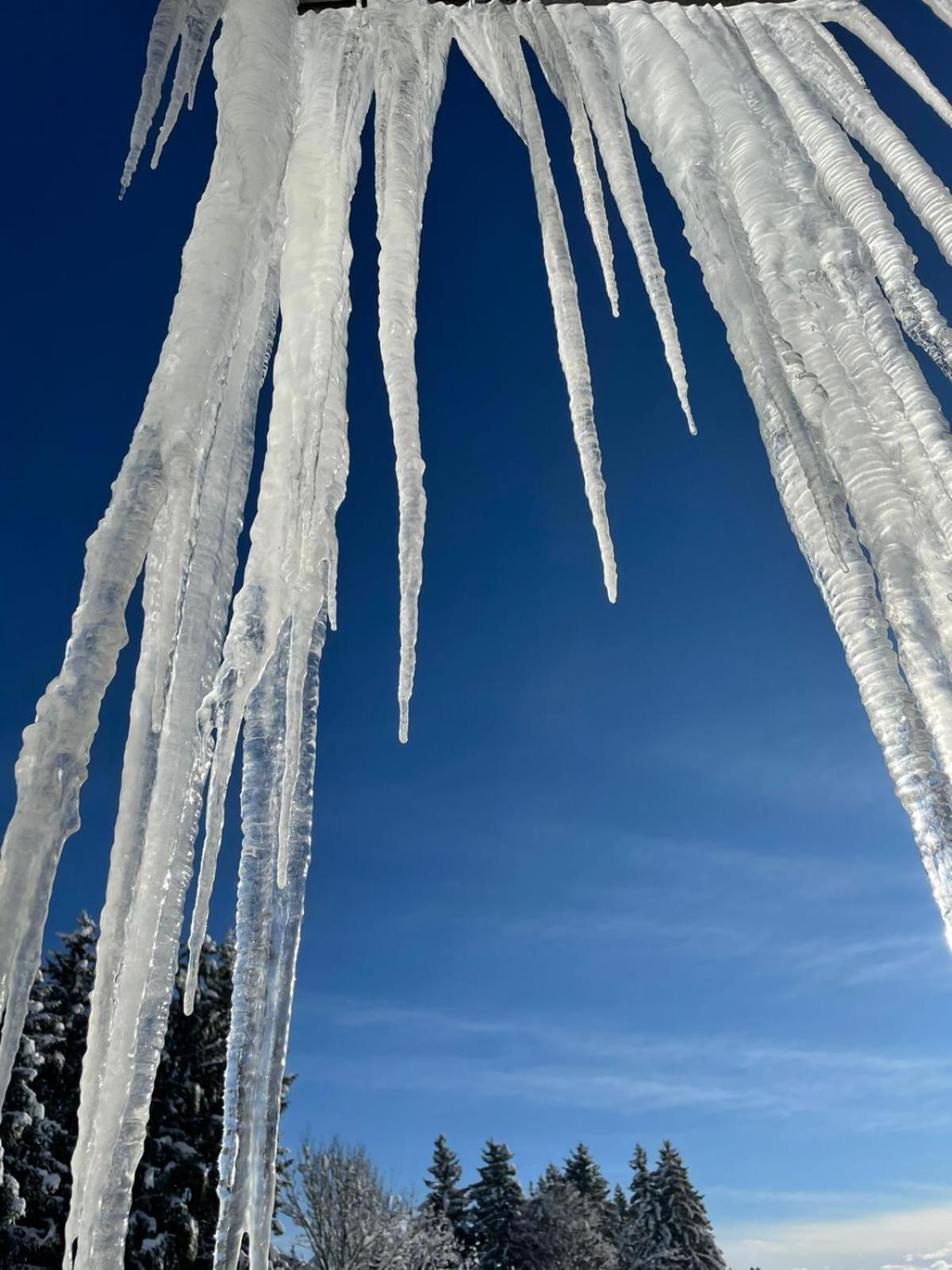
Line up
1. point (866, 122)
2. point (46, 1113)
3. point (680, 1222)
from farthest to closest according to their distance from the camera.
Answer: point (680, 1222) < point (46, 1113) < point (866, 122)

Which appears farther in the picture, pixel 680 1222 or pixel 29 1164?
pixel 680 1222

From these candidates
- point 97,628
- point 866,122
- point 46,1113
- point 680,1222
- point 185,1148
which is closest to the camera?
point 97,628

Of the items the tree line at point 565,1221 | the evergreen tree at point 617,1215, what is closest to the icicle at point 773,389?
the tree line at point 565,1221

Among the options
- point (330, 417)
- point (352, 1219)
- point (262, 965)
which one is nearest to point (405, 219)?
point (330, 417)

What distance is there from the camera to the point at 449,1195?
108 feet

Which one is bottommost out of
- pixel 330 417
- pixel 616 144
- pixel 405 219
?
pixel 330 417

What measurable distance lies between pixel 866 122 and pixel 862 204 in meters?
0.39

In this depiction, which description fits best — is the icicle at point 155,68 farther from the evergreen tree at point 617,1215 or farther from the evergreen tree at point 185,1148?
the evergreen tree at point 617,1215

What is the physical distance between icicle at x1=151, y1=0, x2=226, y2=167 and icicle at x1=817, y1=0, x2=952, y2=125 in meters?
1.48

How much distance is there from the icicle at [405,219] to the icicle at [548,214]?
0.10 metres

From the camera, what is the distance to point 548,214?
223 centimetres

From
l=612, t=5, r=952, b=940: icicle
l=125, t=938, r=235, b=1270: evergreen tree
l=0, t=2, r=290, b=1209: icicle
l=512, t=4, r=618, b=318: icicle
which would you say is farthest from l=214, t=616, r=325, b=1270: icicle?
l=125, t=938, r=235, b=1270: evergreen tree

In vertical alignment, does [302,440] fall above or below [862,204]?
below

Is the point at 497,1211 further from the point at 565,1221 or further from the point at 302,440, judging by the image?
the point at 302,440
